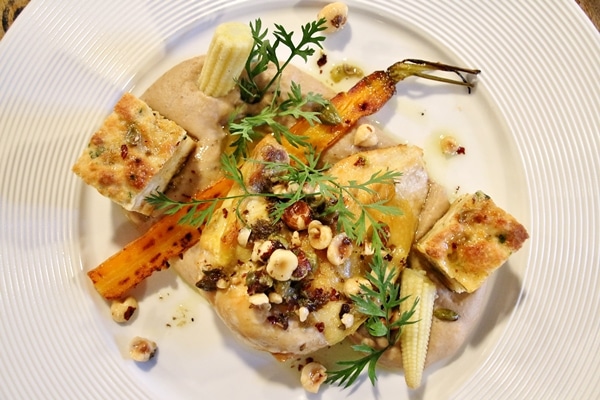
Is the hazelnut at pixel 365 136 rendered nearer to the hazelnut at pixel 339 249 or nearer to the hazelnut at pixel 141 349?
the hazelnut at pixel 339 249

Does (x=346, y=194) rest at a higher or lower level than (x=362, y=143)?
lower

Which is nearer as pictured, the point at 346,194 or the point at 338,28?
the point at 346,194

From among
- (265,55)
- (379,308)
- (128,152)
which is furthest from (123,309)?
(265,55)

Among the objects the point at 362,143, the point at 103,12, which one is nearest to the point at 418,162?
the point at 362,143

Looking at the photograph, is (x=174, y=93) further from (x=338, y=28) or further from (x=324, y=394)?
(x=324, y=394)

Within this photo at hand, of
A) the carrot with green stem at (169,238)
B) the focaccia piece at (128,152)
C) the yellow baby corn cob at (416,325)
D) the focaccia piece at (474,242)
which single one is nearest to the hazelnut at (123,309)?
the carrot with green stem at (169,238)

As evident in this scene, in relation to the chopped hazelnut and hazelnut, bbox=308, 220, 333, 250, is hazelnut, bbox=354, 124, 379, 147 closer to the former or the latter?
hazelnut, bbox=308, 220, 333, 250
